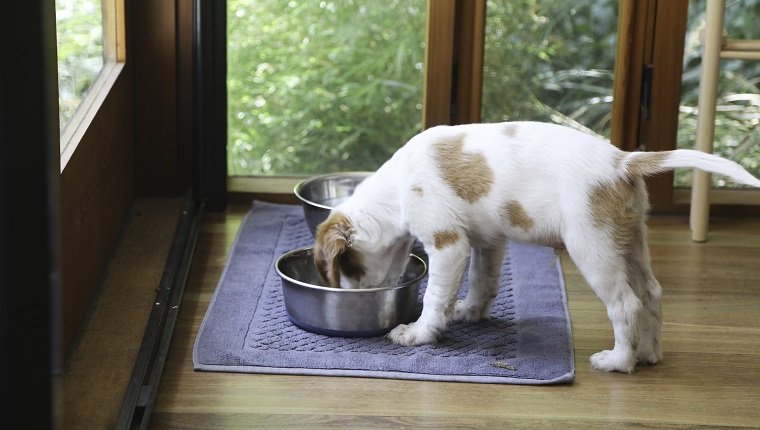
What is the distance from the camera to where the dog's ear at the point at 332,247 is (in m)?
2.46

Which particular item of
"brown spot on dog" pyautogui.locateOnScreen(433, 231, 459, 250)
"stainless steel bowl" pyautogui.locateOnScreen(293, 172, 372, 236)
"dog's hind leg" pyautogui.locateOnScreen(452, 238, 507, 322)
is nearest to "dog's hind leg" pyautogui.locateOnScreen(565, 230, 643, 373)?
"brown spot on dog" pyautogui.locateOnScreen(433, 231, 459, 250)

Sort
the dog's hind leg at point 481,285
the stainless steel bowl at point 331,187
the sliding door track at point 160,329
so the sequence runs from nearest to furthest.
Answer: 1. the sliding door track at point 160,329
2. the dog's hind leg at point 481,285
3. the stainless steel bowl at point 331,187

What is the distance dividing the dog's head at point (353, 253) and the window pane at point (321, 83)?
1.03 meters

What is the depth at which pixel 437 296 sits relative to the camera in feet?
8.02

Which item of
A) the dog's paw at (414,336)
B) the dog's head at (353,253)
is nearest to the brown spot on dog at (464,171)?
the dog's head at (353,253)

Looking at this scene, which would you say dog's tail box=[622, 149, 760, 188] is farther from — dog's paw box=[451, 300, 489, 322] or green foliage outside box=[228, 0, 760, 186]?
green foliage outside box=[228, 0, 760, 186]

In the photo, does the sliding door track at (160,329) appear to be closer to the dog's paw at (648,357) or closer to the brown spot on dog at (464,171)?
the brown spot on dog at (464,171)

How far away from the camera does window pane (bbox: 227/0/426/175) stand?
3451mm

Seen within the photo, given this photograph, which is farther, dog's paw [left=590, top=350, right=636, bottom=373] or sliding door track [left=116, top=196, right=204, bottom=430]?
dog's paw [left=590, top=350, right=636, bottom=373]

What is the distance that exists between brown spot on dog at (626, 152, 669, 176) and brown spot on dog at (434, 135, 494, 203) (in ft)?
0.96

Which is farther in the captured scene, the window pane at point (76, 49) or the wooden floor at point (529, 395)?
the window pane at point (76, 49)

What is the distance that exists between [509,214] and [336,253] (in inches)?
15.8

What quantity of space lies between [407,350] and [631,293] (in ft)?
1.68

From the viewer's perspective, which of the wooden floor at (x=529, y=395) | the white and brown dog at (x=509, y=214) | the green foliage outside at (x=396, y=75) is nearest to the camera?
the wooden floor at (x=529, y=395)
